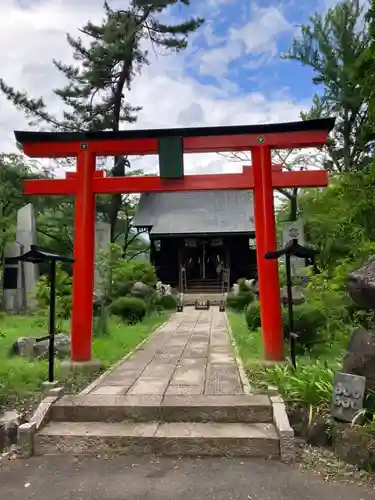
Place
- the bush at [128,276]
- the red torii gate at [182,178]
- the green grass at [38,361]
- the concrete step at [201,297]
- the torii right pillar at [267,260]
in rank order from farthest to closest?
the concrete step at [201,297], the bush at [128,276], the red torii gate at [182,178], the torii right pillar at [267,260], the green grass at [38,361]

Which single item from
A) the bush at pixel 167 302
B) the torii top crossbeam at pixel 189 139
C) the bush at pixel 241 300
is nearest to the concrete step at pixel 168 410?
the torii top crossbeam at pixel 189 139

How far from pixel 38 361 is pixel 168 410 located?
3.05 metres

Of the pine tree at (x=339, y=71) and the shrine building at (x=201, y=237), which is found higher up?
the pine tree at (x=339, y=71)

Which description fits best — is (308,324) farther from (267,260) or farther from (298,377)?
(298,377)

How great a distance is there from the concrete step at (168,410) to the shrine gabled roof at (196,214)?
754 inches

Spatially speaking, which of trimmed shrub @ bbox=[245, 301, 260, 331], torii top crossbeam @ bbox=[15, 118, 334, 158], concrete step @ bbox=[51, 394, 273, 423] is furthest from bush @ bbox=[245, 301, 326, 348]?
torii top crossbeam @ bbox=[15, 118, 334, 158]

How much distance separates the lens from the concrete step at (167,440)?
4188 millimetres

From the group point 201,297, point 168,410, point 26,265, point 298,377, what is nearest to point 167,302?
point 201,297

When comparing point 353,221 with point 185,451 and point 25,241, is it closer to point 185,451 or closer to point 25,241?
point 185,451

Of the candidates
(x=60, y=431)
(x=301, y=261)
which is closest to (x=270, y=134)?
(x=60, y=431)

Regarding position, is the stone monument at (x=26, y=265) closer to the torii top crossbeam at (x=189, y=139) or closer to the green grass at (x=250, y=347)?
the green grass at (x=250, y=347)

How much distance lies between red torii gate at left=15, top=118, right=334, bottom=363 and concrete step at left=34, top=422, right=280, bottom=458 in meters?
2.29

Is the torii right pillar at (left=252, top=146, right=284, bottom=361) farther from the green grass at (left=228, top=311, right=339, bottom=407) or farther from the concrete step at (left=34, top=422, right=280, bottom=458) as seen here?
the concrete step at (left=34, top=422, right=280, bottom=458)

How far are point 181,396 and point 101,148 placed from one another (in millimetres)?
4009
